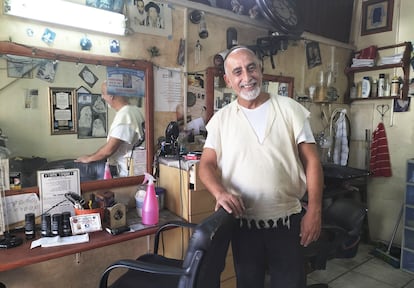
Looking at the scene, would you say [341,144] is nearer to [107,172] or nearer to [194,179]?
[194,179]

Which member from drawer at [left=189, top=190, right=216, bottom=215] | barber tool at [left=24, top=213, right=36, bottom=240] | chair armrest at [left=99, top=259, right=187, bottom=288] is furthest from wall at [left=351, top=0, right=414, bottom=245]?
barber tool at [left=24, top=213, right=36, bottom=240]

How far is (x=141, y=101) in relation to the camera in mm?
2080

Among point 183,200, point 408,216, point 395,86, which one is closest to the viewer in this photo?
point 183,200

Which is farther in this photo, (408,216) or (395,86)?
Answer: (395,86)

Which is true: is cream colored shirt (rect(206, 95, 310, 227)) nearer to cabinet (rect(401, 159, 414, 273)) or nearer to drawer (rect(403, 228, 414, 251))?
cabinet (rect(401, 159, 414, 273))

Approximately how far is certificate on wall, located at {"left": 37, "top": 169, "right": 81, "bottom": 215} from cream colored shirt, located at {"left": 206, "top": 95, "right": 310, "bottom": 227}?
952mm

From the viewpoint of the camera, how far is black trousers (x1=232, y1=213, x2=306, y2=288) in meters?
1.36

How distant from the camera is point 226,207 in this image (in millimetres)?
1179

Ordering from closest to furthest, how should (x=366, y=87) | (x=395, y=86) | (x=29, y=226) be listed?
(x=29, y=226)
(x=395, y=86)
(x=366, y=87)

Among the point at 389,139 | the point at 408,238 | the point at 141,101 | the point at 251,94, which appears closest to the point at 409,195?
the point at 408,238

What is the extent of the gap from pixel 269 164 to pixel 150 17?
1.34 m

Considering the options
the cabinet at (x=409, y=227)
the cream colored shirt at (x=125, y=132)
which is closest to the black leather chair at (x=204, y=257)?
the cream colored shirt at (x=125, y=132)

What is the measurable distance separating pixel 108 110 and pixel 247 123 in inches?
39.0

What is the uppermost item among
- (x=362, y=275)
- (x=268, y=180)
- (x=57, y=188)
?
(x=268, y=180)
